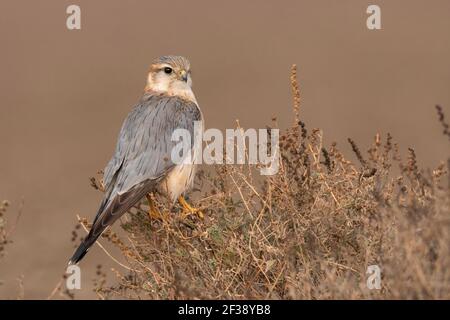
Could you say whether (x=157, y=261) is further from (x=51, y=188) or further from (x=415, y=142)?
(x=415, y=142)

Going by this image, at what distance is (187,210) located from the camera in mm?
6109

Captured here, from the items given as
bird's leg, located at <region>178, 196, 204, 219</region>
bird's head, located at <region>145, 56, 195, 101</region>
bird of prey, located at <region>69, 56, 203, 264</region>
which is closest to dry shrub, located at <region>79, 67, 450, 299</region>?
bird's leg, located at <region>178, 196, 204, 219</region>

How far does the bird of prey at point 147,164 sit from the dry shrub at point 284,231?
16cm

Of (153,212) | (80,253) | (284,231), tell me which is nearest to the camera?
(284,231)

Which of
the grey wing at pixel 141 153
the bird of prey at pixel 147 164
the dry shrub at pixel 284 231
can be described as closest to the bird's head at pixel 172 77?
the bird of prey at pixel 147 164

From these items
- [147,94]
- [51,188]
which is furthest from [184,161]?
[51,188]

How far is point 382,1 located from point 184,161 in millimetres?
14027

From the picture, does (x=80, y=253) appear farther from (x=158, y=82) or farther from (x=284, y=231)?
(x=158, y=82)

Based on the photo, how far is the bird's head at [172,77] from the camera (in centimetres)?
693

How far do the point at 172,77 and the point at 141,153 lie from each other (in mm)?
905

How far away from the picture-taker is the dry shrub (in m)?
5.00

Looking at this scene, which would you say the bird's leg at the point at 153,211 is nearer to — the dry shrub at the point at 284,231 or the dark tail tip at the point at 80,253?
the dry shrub at the point at 284,231

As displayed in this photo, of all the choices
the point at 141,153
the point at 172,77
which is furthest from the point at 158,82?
the point at 141,153
